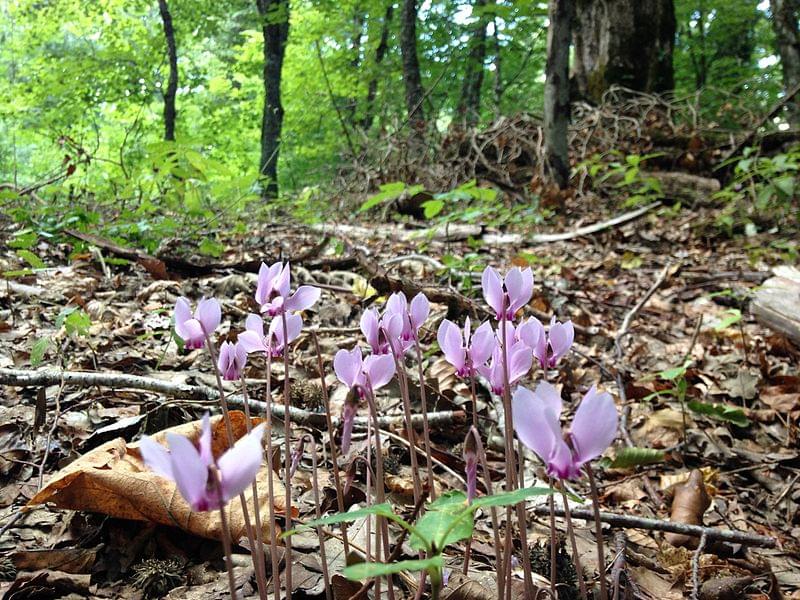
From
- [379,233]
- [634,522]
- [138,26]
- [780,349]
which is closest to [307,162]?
[138,26]

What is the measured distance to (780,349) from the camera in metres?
3.25

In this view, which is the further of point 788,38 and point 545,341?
point 788,38

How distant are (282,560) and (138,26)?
47.7 ft

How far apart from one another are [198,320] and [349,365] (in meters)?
0.26

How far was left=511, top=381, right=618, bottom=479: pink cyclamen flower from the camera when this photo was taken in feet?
2.17

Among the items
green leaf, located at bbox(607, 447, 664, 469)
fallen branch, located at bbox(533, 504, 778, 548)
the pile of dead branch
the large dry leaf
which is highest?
the pile of dead branch

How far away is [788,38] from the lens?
28.6 ft

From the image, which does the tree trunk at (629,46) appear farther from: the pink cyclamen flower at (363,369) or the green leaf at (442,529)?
the green leaf at (442,529)

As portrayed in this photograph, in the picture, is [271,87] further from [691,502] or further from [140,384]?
[691,502]

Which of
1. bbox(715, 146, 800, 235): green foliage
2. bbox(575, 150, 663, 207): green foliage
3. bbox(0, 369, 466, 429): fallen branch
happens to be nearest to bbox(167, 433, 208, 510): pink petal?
bbox(0, 369, 466, 429): fallen branch

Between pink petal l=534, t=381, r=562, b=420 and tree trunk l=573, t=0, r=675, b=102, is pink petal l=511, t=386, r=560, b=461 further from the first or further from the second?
tree trunk l=573, t=0, r=675, b=102

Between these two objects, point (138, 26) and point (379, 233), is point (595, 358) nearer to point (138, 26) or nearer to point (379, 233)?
point (379, 233)

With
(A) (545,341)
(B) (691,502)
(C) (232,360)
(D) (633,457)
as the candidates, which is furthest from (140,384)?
(B) (691,502)

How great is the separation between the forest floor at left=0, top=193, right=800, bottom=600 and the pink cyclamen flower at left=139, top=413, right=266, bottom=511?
24.8 inches
